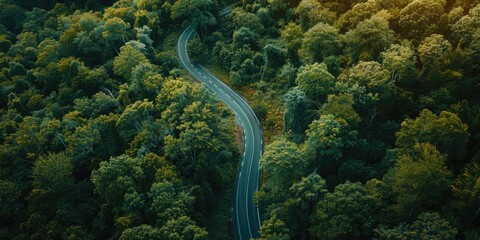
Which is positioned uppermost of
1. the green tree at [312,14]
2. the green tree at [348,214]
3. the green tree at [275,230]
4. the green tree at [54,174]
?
the green tree at [312,14]

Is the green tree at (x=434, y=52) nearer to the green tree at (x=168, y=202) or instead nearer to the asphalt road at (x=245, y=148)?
the asphalt road at (x=245, y=148)

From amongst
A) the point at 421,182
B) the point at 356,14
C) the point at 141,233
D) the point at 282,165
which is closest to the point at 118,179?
the point at 141,233

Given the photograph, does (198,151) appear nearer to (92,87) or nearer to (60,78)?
(92,87)

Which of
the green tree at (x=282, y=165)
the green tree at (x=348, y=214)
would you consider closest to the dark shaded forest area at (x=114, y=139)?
the green tree at (x=282, y=165)

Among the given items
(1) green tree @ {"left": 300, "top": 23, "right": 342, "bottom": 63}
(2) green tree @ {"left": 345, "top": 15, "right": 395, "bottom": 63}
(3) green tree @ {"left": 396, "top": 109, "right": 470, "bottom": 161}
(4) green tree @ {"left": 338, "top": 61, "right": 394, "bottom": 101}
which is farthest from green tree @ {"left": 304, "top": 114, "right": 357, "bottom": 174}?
(1) green tree @ {"left": 300, "top": 23, "right": 342, "bottom": 63}

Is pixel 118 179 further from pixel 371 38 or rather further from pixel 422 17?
pixel 422 17

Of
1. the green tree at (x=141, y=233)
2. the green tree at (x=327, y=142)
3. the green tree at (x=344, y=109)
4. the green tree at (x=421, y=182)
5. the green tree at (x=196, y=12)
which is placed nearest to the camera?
the green tree at (x=421, y=182)

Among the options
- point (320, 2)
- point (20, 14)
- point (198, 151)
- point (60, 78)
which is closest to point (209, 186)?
point (198, 151)
